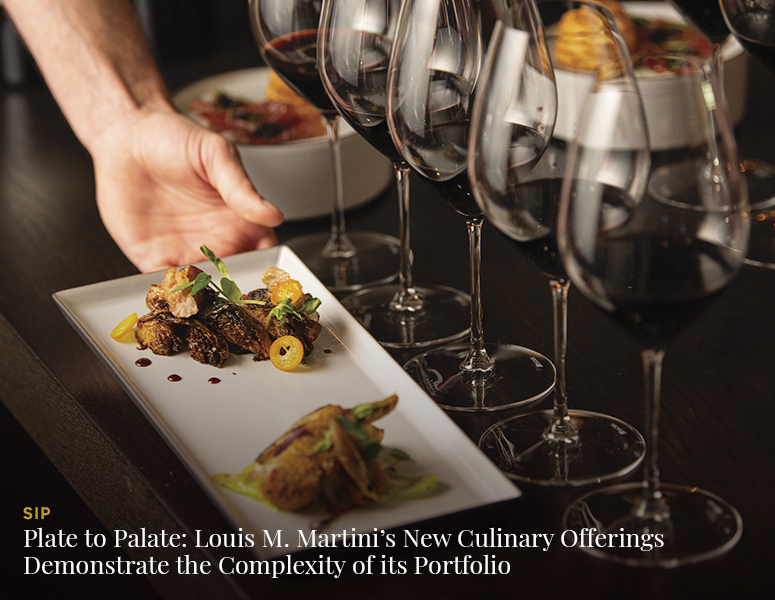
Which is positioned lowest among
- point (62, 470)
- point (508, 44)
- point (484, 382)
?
point (62, 470)

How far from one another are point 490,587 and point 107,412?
0.43 m

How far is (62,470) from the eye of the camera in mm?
1016

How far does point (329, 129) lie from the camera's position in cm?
125

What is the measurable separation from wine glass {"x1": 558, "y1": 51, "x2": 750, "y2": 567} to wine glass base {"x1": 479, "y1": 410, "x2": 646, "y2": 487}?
89 mm

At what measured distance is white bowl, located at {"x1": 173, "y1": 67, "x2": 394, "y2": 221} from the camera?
4.21 feet

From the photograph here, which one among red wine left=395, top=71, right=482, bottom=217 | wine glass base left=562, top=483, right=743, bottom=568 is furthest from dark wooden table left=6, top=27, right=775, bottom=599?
red wine left=395, top=71, right=482, bottom=217

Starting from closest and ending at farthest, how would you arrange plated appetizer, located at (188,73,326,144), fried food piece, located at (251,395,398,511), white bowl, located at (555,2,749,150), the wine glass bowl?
1. white bowl, located at (555,2,749,150)
2. fried food piece, located at (251,395,398,511)
3. the wine glass bowl
4. plated appetizer, located at (188,73,326,144)

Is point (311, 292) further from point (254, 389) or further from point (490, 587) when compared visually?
point (490, 587)

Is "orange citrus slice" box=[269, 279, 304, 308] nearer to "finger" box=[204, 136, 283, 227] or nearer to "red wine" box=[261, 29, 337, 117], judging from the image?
"finger" box=[204, 136, 283, 227]

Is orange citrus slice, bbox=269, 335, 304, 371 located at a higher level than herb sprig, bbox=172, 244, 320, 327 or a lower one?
lower

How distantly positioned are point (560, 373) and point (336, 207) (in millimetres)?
564

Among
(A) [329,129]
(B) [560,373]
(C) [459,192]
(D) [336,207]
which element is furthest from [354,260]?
(B) [560,373]

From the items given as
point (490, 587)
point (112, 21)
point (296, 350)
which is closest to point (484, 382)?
point (296, 350)

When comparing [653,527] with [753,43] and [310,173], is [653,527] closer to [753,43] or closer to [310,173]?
[753,43]
